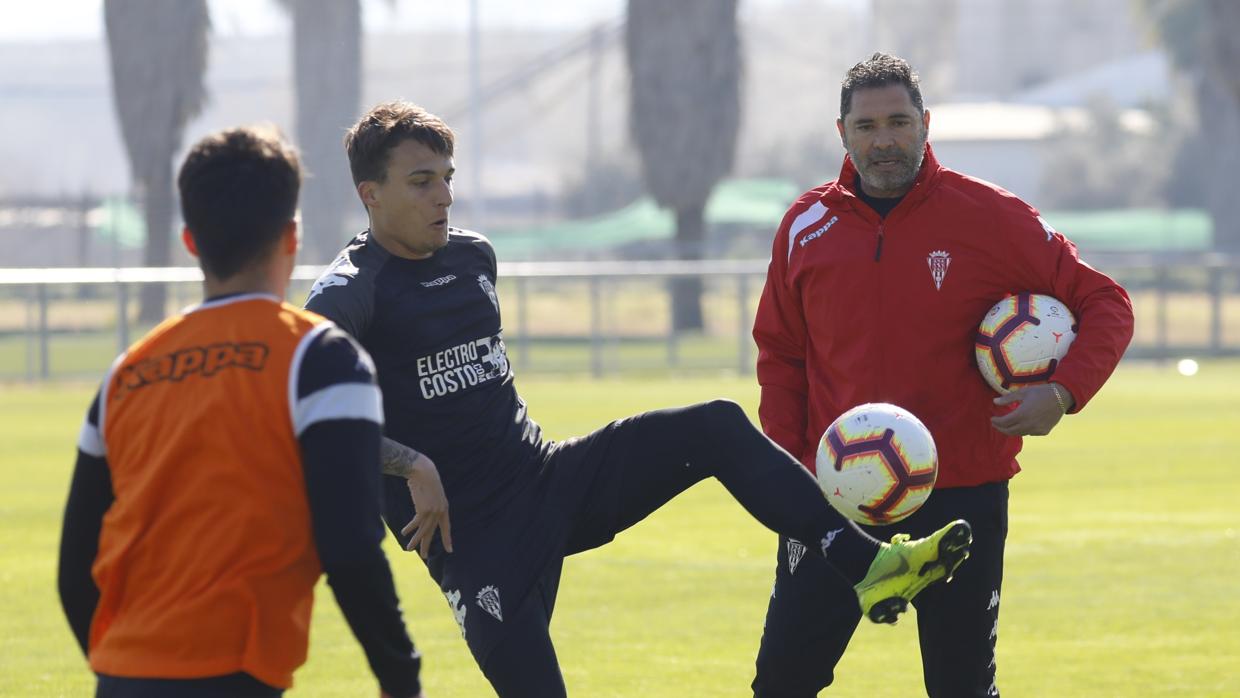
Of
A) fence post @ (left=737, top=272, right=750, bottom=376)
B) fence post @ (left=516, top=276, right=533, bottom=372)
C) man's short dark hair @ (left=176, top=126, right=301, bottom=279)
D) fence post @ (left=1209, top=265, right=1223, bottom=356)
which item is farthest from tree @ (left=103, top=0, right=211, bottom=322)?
man's short dark hair @ (left=176, top=126, right=301, bottom=279)

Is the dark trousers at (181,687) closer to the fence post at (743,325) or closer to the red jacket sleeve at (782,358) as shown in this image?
the red jacket sleeve at (782,358)

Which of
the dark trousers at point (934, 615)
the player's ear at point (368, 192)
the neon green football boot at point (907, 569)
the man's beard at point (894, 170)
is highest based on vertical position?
the man's beard at point (894, 170)

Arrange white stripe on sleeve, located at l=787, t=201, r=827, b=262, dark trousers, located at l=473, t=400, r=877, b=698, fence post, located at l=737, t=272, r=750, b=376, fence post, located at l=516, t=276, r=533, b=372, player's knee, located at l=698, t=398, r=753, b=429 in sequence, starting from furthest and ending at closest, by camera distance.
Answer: fence post, located at l=516, t=276, r=533, b=372
fence post, located at l=737, t=272, r=750, b=376
white stripe on sleeve, located at l=787, t=201, r=827, b=262
player's knee, located at l=698, t=398, r=753, b=429
dark trousers, located at l=473, t=400, r=877, b=698

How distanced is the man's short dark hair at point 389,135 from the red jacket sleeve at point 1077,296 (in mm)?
1796

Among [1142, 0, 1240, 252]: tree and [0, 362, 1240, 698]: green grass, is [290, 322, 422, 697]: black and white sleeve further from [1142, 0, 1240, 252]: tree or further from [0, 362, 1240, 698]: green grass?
[1142, 0, 1240, 252]: tree

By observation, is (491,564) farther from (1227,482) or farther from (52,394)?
(52,394)

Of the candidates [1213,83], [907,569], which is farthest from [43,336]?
[1213,83]

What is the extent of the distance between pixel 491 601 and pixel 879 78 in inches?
80.6

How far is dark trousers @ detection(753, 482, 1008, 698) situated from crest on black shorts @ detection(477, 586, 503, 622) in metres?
0.88

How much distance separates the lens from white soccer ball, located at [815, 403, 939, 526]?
560cm

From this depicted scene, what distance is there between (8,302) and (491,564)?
24.4 metres

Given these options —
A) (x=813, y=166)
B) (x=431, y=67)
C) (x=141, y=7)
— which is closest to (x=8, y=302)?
(x=141, y=7)

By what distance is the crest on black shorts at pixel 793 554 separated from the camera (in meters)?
5.88

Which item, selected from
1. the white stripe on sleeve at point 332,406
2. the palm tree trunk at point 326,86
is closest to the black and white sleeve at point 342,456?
the white stripe on sleeve at point 332,406
